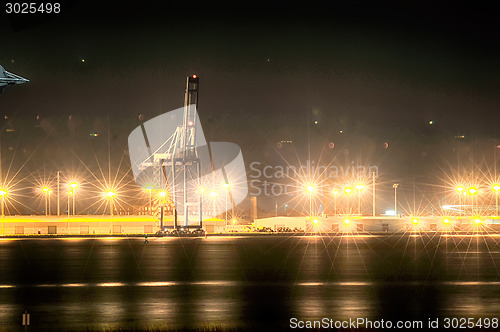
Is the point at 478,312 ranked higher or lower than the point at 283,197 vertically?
lower

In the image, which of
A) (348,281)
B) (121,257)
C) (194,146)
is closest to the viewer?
(348,281)

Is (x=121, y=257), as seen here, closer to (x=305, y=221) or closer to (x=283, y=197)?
(x=305, y=221)

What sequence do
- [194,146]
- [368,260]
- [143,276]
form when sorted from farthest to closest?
[194,146], [368,260], [143,276]

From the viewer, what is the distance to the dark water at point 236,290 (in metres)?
13.2

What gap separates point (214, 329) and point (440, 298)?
7.41 metres

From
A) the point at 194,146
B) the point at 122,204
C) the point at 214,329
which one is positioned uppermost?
the point at 194,146

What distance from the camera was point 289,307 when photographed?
14.3m

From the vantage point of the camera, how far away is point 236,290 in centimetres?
1733

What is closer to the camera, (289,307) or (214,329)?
(214,329)

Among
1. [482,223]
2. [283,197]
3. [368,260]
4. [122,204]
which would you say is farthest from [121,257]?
[283,197]

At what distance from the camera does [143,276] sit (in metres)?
20.7

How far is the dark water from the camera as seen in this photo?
13.2m

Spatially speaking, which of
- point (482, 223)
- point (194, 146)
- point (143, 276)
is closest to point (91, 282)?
point (143, 276)

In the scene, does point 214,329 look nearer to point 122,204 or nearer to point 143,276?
point 143,276
